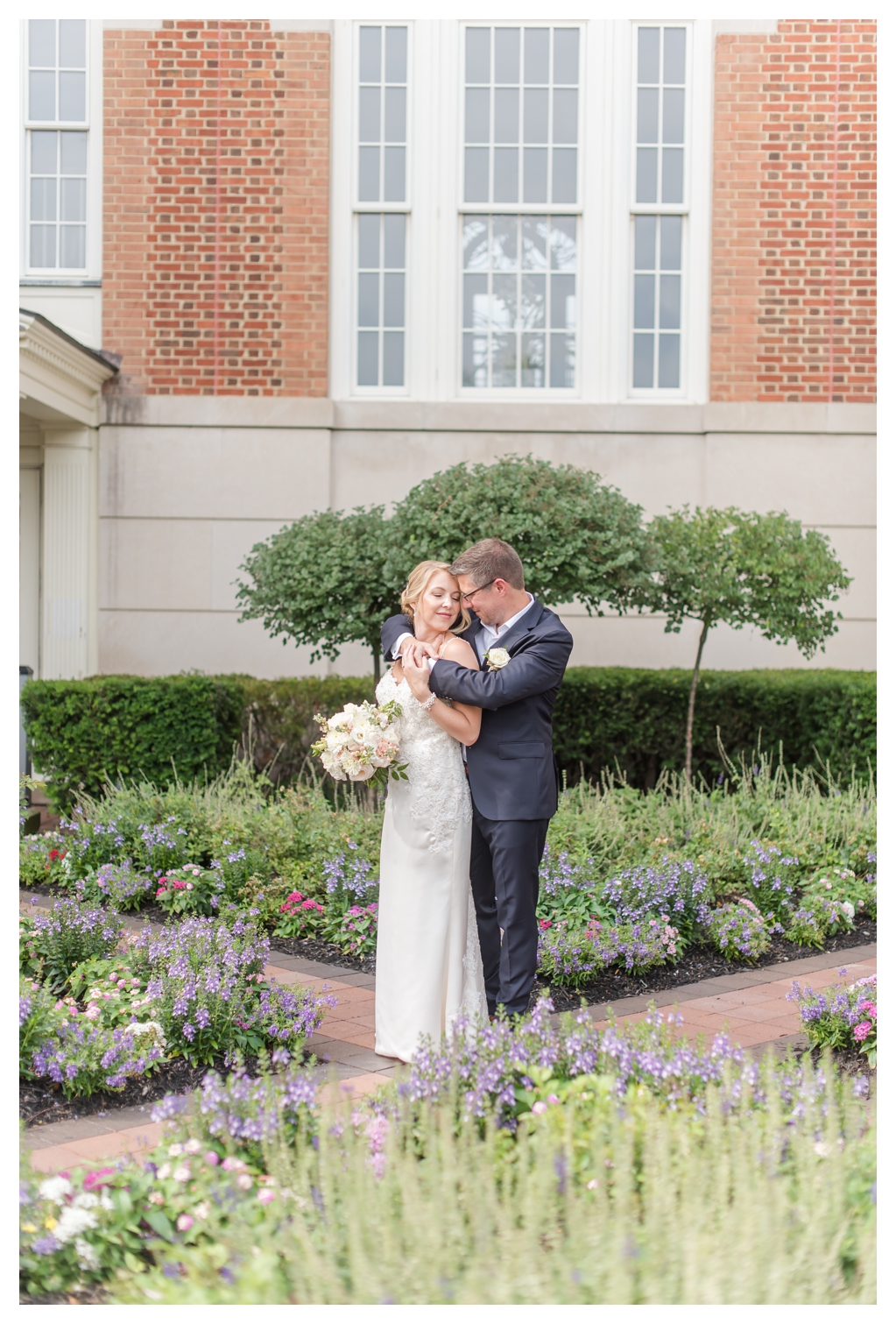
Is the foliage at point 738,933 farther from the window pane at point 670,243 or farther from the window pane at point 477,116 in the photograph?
Answer: the window pane at point 477,116

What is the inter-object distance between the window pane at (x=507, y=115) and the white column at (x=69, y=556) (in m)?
4.68

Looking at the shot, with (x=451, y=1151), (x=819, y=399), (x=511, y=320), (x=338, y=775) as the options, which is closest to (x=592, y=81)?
(x=511, y=320)

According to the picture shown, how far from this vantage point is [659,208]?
420 inches

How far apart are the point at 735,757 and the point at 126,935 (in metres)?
5.64

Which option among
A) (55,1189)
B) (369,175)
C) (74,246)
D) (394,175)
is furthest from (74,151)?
(55,1189)

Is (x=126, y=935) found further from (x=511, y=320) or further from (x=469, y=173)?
(x=469, y=173)

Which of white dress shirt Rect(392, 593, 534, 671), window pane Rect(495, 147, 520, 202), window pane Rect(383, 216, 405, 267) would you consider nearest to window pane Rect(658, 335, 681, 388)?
window pane Rect(495, 147, 520, 202)

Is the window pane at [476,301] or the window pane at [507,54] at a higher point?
the window pane at [507,54]

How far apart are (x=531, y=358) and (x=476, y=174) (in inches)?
69.1

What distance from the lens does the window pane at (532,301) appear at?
10781mm

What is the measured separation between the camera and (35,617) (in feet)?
35.0

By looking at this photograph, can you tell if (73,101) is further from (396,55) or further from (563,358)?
(563,358)

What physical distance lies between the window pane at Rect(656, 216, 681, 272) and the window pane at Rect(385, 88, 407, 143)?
2366 millimetres

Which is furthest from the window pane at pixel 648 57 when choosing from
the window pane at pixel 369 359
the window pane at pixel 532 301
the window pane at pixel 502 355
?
the window pane at pixel 369 359
